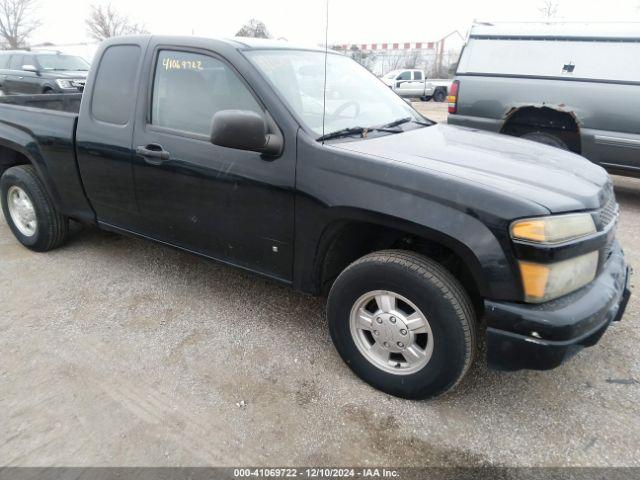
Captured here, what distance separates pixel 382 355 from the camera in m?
2.46

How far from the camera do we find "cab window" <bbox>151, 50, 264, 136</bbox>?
2.70 metres

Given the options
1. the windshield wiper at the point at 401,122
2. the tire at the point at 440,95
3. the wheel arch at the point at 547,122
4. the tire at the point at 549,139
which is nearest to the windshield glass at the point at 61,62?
the wheel arch at the point at 547,122

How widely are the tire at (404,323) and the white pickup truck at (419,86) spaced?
21.4m

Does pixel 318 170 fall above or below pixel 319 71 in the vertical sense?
below

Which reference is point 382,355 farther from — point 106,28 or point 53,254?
Result: point 106,28

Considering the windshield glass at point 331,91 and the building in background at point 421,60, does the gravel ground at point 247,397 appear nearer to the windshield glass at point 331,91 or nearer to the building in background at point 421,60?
the windshield glass at point 331,91

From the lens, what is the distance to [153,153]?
292 cm

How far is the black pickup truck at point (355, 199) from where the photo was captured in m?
1.99

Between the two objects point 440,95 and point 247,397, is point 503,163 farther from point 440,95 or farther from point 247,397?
point 440,95

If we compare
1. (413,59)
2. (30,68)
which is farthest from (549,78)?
(413,59)

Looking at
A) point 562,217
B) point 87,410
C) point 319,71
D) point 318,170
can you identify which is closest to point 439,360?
point 562,217

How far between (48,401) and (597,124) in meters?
5.98

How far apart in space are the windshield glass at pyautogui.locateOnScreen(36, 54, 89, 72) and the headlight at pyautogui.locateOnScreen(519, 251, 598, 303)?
46.8 ft

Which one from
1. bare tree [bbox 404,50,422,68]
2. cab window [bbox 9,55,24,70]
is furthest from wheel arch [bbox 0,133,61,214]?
bare tree [bbox 404,50,422,68]
